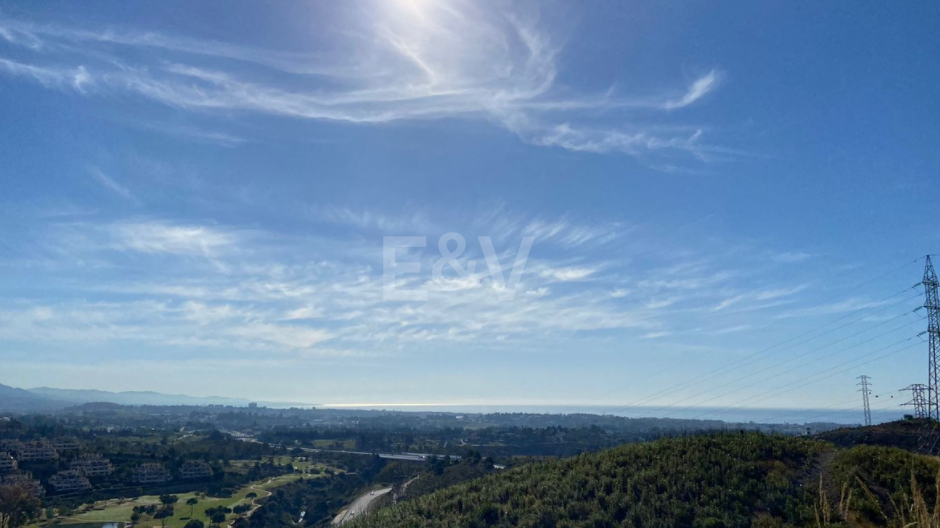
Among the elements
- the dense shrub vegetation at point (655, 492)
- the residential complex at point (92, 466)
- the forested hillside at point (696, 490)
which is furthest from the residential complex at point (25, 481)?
the dense shrub vegetation at point (655, 492)

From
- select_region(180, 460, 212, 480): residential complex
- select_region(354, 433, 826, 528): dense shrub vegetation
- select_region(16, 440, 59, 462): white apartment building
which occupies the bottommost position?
select_region(180, 460, 212, 480): residential complex

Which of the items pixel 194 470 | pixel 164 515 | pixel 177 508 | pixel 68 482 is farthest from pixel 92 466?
pixel 164 515

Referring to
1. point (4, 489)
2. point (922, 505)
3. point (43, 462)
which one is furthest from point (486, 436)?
point (922, 505)

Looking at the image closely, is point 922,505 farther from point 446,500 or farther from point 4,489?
point 4,489

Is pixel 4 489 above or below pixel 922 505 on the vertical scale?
below

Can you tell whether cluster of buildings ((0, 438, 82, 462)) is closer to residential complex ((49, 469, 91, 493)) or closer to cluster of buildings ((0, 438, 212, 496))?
cluster of buildings ((0, 438, 212, 496))

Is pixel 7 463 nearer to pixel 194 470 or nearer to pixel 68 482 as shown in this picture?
pixel 68 482

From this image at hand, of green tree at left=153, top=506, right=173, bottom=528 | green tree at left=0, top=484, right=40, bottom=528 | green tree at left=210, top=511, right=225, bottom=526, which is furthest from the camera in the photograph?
green tree at left=210, top=511, right=225, bottom=526

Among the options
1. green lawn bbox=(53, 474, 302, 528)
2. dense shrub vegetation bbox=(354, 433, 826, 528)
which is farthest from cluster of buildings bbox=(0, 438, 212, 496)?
dense shrub vegetation bbox=(354, 433, 826, 528)
